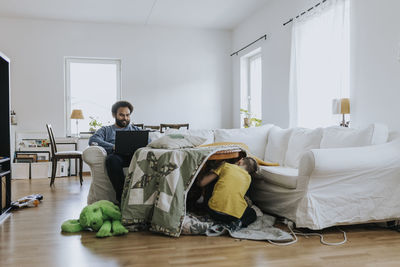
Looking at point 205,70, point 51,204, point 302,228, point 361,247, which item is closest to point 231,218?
point 302,228

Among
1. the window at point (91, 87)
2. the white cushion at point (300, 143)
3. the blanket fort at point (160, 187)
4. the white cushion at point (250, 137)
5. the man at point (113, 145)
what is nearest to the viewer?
the blanket fort at point (160, 187)

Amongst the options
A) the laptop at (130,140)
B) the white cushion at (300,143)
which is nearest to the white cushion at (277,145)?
the white cushion at (300,143)

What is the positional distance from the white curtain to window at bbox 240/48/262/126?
1.51m

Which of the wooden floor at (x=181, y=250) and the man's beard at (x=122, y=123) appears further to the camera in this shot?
the man's beard at (x=122, y=123)

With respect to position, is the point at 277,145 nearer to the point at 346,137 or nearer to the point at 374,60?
the point at 346,137

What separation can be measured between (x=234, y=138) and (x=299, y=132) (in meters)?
0.76

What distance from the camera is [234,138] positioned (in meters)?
4.23

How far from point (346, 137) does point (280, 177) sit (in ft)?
2.21

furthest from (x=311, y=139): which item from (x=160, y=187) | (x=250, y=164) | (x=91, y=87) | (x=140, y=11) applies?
(x=91, y=87)

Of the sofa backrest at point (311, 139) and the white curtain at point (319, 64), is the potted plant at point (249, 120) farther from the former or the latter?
the sofa backrest at point (311, 139)

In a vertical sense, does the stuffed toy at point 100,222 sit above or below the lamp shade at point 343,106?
below

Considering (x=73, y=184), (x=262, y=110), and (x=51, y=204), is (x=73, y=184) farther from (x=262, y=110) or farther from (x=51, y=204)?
(x=262, y=110)

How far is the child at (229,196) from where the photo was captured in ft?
9.05

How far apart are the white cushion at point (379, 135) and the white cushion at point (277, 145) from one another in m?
1.14
